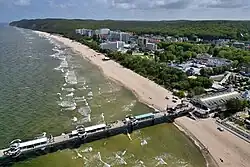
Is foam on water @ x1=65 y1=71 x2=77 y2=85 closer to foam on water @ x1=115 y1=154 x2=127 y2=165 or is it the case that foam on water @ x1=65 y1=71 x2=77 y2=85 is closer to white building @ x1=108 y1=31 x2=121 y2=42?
foam on water @ x1=115 y1=154 x2=127 y2=165

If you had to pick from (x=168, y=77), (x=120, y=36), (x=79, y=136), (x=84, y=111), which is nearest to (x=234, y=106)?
(x=168, y=77)

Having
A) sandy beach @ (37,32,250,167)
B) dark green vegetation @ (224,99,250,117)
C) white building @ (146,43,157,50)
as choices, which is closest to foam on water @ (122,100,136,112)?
sandy beach @ (37,32,250,167)

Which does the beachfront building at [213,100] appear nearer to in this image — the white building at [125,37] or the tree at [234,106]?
the tree at [234,106]

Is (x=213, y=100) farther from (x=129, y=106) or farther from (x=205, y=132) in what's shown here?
(x=129, y=106)

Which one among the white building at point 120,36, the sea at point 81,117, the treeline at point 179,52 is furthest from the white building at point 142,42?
the sea at point 81,117

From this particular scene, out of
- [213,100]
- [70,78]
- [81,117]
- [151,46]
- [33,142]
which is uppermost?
[151,46]

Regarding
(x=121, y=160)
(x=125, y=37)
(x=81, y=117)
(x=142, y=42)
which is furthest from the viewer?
(x=125, y=37)

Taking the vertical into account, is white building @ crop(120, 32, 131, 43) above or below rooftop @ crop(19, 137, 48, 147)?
above
